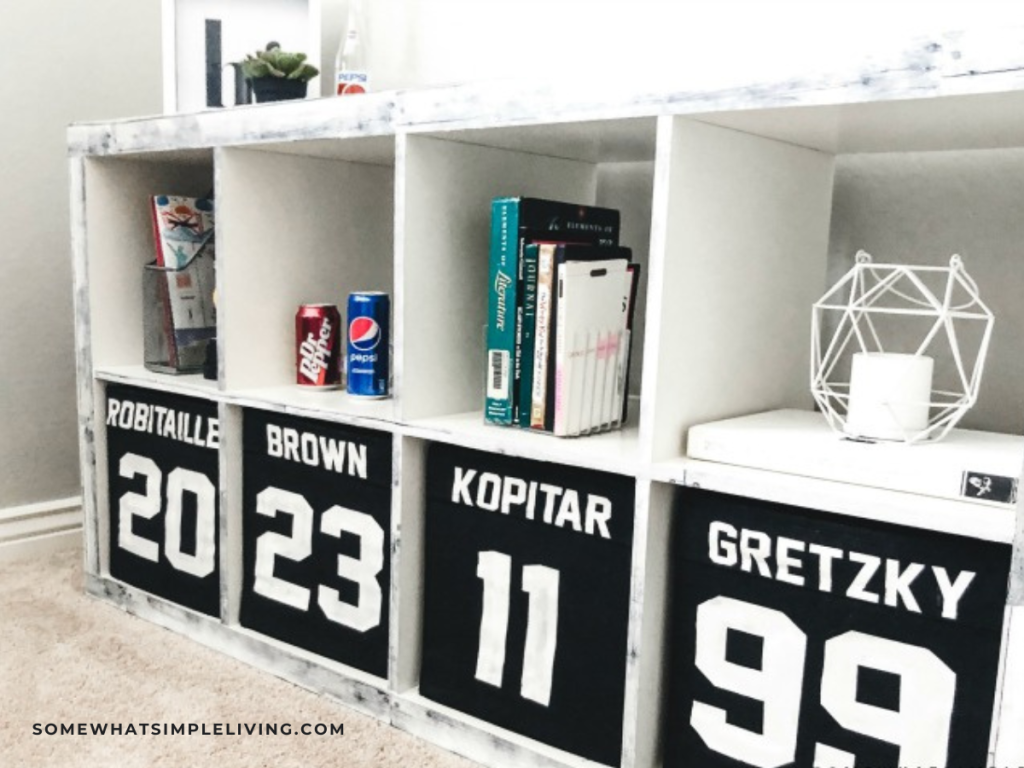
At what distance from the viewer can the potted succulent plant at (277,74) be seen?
1.52 meters

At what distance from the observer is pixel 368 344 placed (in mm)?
1435

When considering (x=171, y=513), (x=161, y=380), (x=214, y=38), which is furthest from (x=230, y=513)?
(x=214, y=38)

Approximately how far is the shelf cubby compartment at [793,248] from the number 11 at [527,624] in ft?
0.80

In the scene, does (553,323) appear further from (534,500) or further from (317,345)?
(317,345)

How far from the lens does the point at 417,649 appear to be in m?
1.31

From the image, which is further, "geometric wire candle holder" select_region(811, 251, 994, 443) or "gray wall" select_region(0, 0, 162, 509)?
"gray wall" select_region(0, 0, 162, 509)

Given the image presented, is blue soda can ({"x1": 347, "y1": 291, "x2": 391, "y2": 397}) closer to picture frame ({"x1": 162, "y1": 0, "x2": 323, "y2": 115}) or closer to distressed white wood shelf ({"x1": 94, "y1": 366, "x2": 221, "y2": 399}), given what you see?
distressed white wood shelf ({"x1": 94, "y1": 366, "x2": 221, "y2": 399})

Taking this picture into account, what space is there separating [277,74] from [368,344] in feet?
1.56

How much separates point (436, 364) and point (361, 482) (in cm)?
20

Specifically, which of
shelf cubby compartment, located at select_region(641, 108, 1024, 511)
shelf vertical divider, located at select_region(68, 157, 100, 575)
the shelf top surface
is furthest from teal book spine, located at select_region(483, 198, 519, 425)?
shelf vertical divider, located at select_region(68, 157, 100, 575)

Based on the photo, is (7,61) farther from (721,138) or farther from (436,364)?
(721,138)

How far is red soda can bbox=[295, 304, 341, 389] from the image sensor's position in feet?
4.98

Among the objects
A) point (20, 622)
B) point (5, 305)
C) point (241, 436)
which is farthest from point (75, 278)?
point (20, 622)

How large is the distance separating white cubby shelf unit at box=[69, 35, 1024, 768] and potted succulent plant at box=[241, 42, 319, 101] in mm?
113
